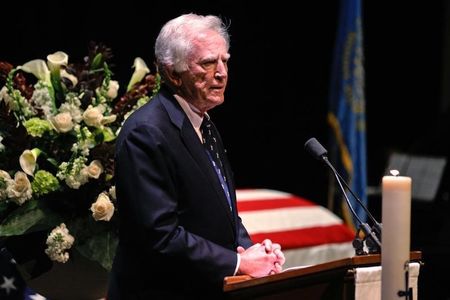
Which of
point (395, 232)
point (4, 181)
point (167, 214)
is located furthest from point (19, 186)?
point (395, 232)

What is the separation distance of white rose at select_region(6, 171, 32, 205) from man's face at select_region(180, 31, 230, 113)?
0.66 metres

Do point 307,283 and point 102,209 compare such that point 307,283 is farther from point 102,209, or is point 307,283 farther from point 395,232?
point 102,209

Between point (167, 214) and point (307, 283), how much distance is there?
36cm

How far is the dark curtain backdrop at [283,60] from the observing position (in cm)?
491

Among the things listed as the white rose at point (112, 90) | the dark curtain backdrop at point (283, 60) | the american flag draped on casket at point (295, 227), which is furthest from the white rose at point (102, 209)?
the dark curtain backdrop at point (283, 60)

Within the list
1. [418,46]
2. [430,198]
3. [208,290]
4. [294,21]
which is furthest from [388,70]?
[208,290]

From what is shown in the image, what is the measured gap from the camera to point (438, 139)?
5.44 meters

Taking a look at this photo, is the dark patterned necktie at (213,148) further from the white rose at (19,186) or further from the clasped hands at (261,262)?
the white rose at (19,186)

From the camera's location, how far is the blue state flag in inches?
217

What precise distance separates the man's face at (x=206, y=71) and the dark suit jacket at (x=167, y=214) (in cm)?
6

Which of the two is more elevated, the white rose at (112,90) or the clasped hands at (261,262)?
the white rose at (112,90)

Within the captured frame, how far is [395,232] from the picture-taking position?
1.81 metres

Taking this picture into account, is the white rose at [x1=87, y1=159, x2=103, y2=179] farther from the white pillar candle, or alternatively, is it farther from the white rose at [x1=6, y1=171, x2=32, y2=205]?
the white pillar candle

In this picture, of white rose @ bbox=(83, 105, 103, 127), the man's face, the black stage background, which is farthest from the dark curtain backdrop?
the man's face
